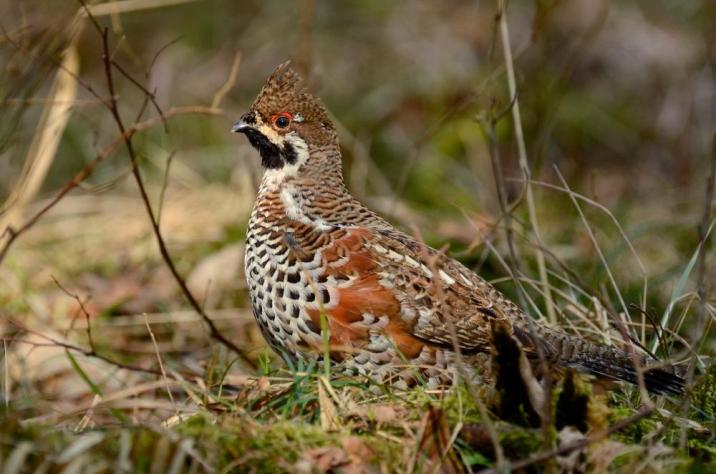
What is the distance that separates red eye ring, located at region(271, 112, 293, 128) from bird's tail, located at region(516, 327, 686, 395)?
1.48 m

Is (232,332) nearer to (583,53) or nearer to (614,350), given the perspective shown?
(614,350)

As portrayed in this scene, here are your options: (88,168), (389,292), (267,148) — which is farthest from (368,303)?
(88,168)

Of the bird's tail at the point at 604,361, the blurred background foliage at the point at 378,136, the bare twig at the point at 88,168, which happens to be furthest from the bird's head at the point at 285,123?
the bird's tail at the point at 604,361

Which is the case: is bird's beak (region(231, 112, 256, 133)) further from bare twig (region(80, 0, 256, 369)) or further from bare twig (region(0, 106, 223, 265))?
bare twig (region(80, 0, 256, 369))

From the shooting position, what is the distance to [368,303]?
4.23 m

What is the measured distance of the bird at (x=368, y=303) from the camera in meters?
4.13

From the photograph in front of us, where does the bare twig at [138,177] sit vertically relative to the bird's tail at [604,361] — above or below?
above

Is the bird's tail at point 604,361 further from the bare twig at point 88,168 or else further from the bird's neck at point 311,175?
the bare twig at point 88,168

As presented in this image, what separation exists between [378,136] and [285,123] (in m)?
4.49

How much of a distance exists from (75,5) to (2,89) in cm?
103

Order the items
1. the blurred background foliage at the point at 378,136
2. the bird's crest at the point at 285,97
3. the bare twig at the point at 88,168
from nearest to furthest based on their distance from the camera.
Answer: the bare twig at the point at 88,168 → the bird's crest at the point at 285,97 → the blurred background foliage at the point at 378,136

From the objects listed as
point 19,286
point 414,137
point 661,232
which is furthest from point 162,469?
point 414,137

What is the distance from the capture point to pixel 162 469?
3.02 m

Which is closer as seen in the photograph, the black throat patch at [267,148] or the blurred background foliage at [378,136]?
the black throat patch at [267,148]
